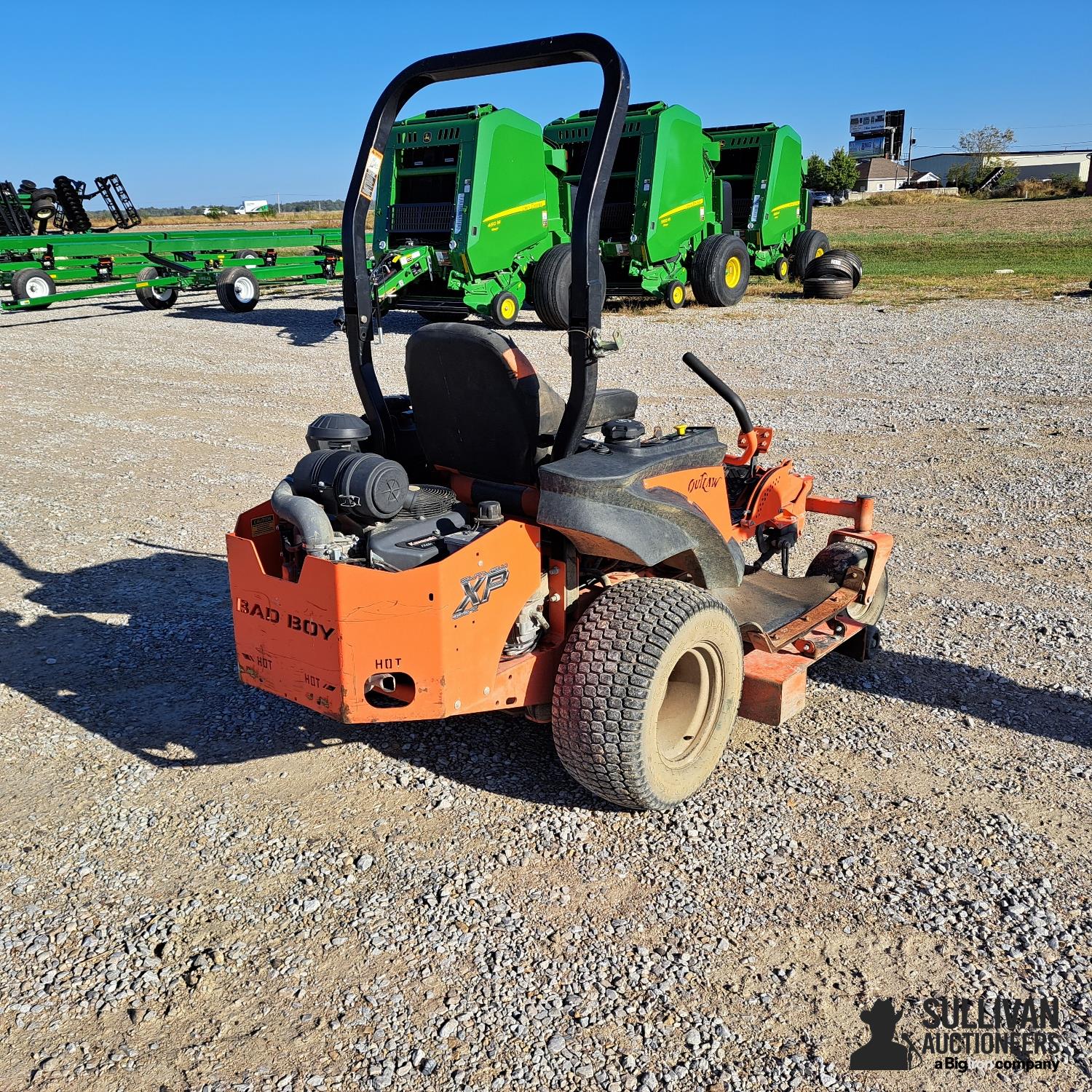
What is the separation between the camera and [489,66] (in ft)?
11.2

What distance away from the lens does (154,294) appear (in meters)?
19.8

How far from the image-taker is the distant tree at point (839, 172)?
7050cm

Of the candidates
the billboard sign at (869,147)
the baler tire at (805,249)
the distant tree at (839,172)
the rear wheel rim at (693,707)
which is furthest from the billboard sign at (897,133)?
the rear wheel rim at (693,707)

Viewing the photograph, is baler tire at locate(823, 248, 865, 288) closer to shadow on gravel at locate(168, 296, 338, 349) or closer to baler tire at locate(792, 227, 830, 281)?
baler tire at locate(792, 227, 830, 281)

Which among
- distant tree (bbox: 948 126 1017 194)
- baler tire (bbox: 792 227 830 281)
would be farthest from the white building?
baler tire (bbox: 792 227 830 281)

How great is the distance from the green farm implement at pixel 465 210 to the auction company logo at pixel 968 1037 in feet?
36.5

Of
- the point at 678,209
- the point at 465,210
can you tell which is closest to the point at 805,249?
the point at 678,209

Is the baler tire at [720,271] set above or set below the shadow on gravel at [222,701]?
above

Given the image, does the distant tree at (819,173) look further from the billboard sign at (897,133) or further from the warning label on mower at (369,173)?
the warning label on mower at (369,173)

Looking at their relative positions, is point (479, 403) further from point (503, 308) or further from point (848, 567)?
point (503, 308)

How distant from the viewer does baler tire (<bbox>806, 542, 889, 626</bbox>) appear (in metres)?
4.58

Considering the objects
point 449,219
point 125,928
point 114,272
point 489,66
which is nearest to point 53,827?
point 125,928

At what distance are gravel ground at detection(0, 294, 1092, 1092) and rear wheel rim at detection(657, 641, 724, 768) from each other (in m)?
0.21

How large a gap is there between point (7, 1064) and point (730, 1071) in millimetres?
1746
